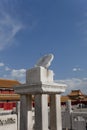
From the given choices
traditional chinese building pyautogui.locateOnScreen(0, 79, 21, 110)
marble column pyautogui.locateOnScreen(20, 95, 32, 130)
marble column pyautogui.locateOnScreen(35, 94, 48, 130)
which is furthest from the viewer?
traditional chinese building pyautogui.locateOnScreen(0, 79, 21, 110)

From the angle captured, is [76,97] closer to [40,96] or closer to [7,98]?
[7,98]

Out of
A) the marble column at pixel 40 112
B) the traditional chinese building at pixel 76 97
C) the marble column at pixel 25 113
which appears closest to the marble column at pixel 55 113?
the marble column at pixel 40 112

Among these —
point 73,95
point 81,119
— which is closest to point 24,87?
point 81,119

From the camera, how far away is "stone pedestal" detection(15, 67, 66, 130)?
727 centimetres

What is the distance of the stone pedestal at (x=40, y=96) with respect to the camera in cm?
727

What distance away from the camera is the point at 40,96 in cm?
736

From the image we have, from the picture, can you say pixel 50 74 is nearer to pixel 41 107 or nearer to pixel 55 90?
pixel 55 90

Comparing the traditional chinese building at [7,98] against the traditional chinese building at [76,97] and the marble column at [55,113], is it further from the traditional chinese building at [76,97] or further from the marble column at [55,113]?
the marble column at [55,113]

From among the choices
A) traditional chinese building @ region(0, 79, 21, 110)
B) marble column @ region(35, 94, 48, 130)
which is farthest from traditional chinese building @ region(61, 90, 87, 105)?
marble column @ region(35, 94, 48, 130)

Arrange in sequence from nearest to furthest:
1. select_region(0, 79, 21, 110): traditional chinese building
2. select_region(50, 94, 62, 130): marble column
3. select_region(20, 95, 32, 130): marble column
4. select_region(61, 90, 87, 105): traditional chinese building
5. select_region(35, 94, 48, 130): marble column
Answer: select_region(35, 94, 48, 130): marble column, select_region(20, 95, 32, 130): marble column, select_region(50, 94, 62, 130): marble column, select_region(0, 79, 21, 110): traditional chinese building, select_region(61, 90, 87, 105): traditional chinese building

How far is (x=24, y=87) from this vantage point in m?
7.57

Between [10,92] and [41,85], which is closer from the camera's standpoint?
[41,85]

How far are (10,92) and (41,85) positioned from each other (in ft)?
112

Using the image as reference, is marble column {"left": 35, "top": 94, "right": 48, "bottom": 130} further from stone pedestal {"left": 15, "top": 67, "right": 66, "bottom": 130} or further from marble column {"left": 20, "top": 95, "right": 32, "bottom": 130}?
marble column {"left": 20, "top": 95, "right": 32, "bottom": 130}
